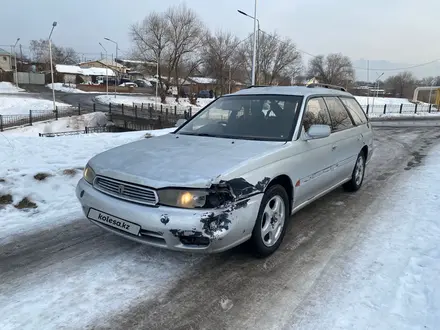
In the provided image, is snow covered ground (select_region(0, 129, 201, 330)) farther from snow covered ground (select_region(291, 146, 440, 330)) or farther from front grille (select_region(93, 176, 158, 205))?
snow covered ground (select_region(291, 146, 440, 330))

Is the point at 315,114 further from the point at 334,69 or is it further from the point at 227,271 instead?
the point at 334,69

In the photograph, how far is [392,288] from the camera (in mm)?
3072

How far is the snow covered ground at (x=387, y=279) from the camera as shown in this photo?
8.78ft

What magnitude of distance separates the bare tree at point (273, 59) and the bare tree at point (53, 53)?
218ft

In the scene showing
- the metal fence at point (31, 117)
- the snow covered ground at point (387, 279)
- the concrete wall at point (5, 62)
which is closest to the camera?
the snow covered ground at point (387, 279)

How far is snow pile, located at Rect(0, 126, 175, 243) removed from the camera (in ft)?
15.2

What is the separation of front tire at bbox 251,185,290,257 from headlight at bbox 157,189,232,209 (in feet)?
1.84

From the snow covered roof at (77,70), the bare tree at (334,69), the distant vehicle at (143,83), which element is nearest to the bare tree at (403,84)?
the bare tree at (334,69)

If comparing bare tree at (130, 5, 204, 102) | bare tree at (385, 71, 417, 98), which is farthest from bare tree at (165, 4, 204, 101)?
bare tree at (385, 71, 417, 98)

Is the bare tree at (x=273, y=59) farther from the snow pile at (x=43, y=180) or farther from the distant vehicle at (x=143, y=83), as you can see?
the snow pile at (x=43, y=180)

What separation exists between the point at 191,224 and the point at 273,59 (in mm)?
58007

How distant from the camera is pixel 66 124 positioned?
2852 cm

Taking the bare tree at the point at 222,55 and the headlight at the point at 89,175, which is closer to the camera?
the headlight at the point at 89,175

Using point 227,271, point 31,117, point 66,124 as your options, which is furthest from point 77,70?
point 227,271
